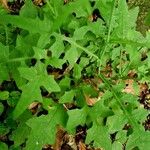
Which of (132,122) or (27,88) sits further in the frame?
(132,122)

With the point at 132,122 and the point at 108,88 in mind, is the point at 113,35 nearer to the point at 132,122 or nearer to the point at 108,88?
the point at 108,88

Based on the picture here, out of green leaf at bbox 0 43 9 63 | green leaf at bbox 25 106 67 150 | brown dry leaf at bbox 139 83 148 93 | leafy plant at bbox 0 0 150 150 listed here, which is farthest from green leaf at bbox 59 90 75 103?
brown dry leaf at bbox 139 83 148 93

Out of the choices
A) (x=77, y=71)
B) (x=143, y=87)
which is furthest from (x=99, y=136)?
(x=143, y=87)

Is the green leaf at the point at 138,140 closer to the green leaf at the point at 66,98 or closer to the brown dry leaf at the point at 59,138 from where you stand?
the green leaf at the point at 66,98

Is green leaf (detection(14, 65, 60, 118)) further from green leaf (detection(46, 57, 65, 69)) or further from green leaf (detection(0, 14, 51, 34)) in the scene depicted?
green leaf (detection(0, 14, 51, 34))

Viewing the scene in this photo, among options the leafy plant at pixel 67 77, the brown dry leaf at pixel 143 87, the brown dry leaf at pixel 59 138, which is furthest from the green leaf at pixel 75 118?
the brown dry leaf at pixel 143 87

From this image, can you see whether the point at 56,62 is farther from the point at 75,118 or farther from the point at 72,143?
the point at 72,143

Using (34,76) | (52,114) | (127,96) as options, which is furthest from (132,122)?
(34,76)
